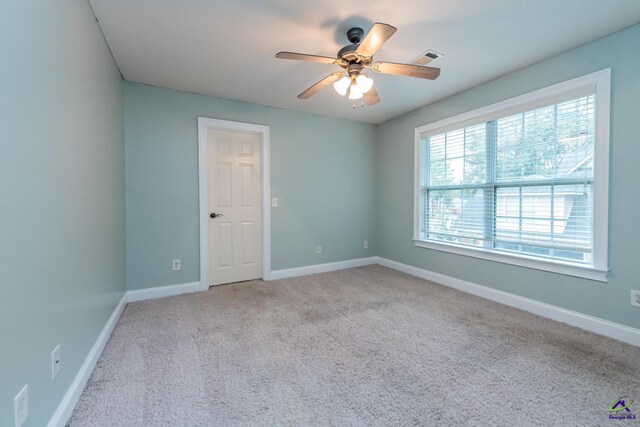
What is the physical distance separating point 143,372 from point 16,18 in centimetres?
189

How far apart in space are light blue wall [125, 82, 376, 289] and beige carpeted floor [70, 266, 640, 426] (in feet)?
2.45

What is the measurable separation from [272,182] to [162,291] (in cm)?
187

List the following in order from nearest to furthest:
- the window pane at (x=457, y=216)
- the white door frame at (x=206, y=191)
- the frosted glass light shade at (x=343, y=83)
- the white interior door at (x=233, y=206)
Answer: the frosted glass light shade at (x=343, y=83), the window pane at (x=457, y=216), the white door frame at (x=206, y=191), the white interior door at (x=233, y=206)

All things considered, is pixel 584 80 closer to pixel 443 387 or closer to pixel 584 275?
pixel 584 275

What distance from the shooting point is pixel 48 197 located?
1.23 m

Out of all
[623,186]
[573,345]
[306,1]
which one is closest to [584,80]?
[623,186]

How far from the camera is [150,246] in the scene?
3.09 m

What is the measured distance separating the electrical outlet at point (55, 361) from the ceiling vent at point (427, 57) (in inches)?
125

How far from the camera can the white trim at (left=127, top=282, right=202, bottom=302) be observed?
9.84 ft

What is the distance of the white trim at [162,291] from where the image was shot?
3.00m

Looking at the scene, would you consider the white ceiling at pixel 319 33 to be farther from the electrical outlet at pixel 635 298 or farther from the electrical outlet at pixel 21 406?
the electrical outlet at pixel 21 406

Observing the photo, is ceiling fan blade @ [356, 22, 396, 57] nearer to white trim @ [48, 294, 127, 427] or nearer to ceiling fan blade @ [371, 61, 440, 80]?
ceiling fan blade @ [371, 61, 440, 80]

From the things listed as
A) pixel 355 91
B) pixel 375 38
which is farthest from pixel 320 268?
pixel 375 38

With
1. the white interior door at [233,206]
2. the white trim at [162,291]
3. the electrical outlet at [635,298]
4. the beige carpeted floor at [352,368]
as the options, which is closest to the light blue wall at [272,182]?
the white trim at [162,291]
